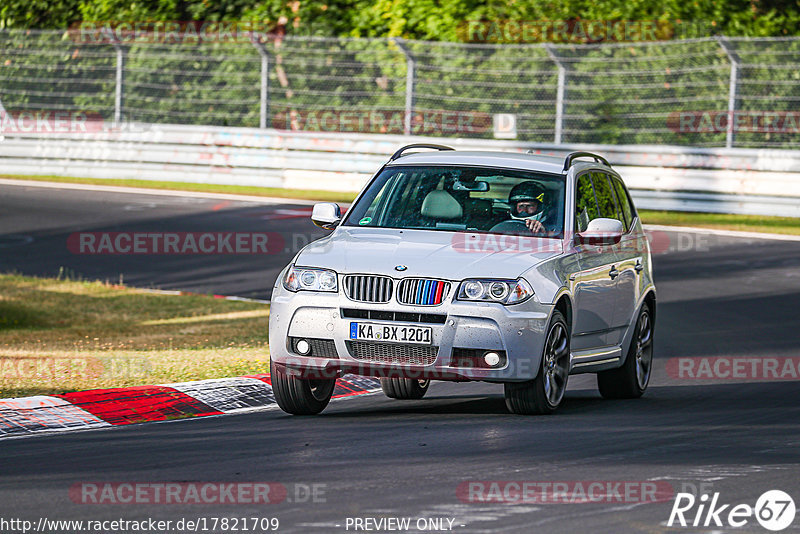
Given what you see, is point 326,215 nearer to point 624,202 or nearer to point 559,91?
point 624,202

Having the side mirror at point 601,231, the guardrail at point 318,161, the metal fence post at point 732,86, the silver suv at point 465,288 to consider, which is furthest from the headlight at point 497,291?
the metal fence post at point 732,86

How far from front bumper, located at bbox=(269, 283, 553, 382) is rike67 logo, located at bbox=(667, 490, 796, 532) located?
2022mm

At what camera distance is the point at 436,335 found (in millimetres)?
8156

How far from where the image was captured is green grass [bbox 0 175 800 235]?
2308 cm

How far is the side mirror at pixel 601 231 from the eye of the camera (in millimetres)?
9141

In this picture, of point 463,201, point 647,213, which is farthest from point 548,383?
point 647,213

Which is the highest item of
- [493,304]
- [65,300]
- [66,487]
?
[493,304]

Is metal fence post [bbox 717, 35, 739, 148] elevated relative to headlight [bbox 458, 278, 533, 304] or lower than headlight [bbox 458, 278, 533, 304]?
elevated

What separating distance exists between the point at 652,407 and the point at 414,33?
73.4ft

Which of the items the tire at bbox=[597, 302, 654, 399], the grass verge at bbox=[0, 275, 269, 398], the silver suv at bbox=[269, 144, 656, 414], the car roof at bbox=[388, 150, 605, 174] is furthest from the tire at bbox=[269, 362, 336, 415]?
the tire at bbox=[597, 302, 654, 399]

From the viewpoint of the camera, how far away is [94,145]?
2880 centimetres

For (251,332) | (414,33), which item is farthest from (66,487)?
(414,33)

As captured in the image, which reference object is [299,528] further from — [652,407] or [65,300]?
[65,300]

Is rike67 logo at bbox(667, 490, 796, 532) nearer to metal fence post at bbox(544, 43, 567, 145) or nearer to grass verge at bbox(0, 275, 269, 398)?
grass verge at bbox(0, 275, 269, 398)
